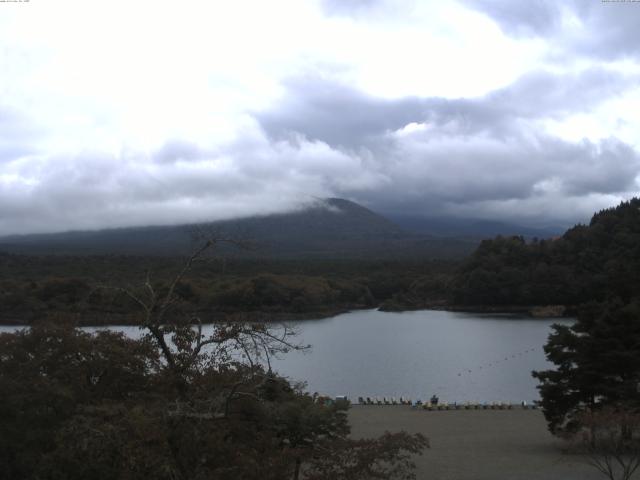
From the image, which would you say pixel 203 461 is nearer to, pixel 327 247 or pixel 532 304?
pixel 532 304

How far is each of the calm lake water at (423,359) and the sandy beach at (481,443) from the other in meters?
3.53

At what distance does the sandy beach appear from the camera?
12891 millimetres

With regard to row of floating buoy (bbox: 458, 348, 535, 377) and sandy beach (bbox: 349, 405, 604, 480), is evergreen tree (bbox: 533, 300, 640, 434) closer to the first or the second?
sandy beach (bbox: 349, 405, 604, 480)

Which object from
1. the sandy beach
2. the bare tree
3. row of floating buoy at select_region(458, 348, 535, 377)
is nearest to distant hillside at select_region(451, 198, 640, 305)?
row of floating buoy at select_region(458, 348, 535, 377)

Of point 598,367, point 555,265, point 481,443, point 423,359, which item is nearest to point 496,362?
point 423,359

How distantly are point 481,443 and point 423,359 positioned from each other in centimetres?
1850

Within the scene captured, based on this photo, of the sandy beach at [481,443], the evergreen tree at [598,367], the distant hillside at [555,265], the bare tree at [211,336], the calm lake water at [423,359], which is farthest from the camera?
the distant hillside at [555,265]

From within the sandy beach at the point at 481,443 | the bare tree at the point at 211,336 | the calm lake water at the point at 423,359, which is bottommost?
the calm lake water at the point at 423,359

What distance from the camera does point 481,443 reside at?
1605cm

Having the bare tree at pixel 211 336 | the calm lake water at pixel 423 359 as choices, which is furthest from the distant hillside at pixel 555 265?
the bare tree at pixel 211 336

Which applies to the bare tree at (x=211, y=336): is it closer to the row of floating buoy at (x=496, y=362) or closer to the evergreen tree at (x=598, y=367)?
the evergreen tree at (x=598, y=367)

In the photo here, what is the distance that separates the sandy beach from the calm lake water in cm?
353

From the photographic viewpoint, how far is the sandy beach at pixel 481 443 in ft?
42.3

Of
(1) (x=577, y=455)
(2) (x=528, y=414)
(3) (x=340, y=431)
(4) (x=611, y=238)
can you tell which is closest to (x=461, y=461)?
(1) (x=577, y=455)
